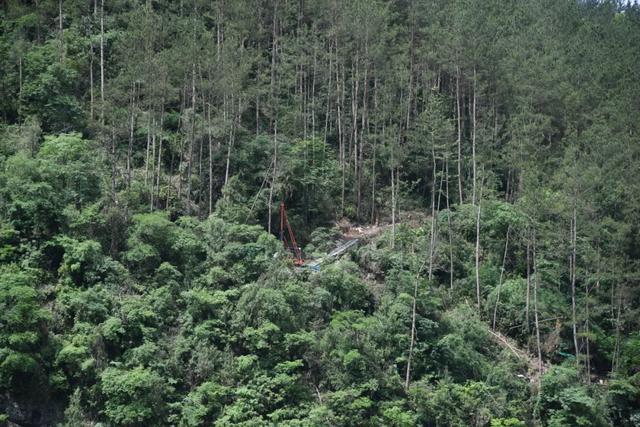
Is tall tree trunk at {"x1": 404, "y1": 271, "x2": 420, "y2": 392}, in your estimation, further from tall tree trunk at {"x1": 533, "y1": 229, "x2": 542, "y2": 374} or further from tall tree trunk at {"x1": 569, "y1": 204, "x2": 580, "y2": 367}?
tall tree trunk at {"x1": 569, "y1": 204, "x2": 580, "y2": 367}

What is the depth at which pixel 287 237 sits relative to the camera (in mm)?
40562

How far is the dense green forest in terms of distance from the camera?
3066 cm

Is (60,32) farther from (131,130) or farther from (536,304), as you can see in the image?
(536,304)

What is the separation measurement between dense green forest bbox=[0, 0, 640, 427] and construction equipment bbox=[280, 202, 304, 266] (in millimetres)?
415

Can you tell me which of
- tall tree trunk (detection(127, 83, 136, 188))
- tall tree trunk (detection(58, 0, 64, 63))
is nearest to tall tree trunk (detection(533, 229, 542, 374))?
tall tree trunk (detection(127, 83, 136, 188))

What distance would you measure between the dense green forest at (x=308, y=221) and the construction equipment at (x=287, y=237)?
0.41 m

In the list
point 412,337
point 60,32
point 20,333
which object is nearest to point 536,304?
point 412,337

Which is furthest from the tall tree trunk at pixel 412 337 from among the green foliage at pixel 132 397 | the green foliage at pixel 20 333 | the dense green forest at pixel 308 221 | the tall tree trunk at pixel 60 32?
the tall tree trunk at pixel 60 32

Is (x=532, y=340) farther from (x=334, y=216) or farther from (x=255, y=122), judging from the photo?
(x=255, y=122)

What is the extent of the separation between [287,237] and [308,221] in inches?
72.9

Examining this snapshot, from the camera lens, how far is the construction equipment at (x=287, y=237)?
3916 cm

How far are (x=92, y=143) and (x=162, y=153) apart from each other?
16.1 feet

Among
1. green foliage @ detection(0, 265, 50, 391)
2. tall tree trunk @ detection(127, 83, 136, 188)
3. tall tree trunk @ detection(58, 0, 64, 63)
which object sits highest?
tall tree trunk @ detection(58, 0, 64, 63)

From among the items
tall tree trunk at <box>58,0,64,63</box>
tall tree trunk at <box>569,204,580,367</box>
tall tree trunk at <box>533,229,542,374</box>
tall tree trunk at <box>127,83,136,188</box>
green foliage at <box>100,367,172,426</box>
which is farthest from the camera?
tall tree trunk at <box>58,0,64,63</box>
